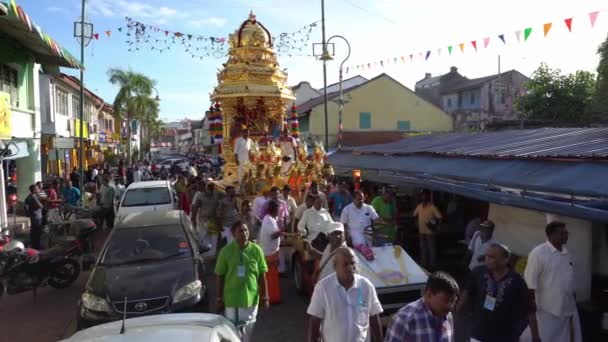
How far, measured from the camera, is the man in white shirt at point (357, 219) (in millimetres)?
7462

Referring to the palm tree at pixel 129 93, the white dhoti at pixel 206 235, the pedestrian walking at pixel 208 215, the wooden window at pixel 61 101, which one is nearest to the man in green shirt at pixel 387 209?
the pedestrian walking at pixel 208 215

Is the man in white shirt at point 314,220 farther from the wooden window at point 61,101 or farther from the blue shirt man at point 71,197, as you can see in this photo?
the wooden window at point 61,101

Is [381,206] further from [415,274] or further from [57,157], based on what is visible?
[57,157]

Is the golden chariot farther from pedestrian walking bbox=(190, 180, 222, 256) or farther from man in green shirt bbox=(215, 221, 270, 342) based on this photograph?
man in green shirt bbox=(215, 221, 270, 342)

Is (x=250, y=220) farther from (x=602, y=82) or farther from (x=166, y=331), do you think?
(x=602, y=82)

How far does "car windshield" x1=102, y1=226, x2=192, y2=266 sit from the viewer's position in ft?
20.4

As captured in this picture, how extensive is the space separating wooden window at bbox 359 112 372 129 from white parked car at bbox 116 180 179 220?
2165 centimetres

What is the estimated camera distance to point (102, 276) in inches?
230

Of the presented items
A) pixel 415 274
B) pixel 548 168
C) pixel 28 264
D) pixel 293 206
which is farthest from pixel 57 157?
pixel 548 168

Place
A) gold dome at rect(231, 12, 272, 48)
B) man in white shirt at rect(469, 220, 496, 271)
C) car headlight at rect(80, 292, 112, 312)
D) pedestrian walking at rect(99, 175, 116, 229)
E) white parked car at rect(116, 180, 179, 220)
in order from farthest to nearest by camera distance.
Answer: gold dome at rect(231, 12, 272, 48) < pedestrian walking at rect(99, 175, 116, 229) < white parked car at rect(116, 180, 179, 220) < man in white shirt at rect(469, 220, 496, 271) < car headlight at rect(80, 292, 112, 312)

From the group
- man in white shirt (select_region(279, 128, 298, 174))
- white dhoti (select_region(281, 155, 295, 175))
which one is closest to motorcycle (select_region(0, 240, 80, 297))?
white dhoti (select_region(281, 155, 295, 175))

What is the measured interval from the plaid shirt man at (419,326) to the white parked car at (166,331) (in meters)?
1.22

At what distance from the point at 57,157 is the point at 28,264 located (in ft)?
32.5

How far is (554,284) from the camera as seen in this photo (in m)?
4.55
